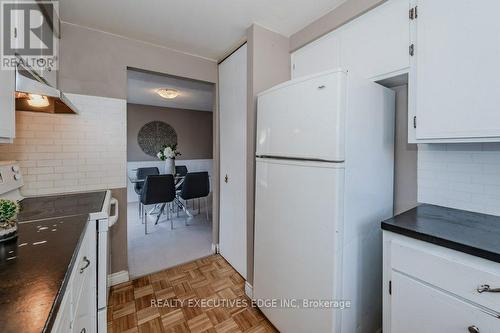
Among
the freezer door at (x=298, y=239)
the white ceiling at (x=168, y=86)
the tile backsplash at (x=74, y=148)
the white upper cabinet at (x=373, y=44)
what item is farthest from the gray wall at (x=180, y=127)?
the white upper cabinet at (x=373, y=44)

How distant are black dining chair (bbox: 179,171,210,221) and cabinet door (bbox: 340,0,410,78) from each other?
2684 mm

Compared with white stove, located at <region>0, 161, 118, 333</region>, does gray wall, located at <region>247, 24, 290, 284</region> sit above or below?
above

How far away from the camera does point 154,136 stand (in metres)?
5.20

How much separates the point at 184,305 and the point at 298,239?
1.16 meters

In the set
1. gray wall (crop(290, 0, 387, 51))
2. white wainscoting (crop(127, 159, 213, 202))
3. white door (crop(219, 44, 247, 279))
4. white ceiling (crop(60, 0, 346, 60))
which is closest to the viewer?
gray wall (crop(290, 0, 387, 51))

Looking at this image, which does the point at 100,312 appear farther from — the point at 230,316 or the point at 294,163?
the point at 294,163

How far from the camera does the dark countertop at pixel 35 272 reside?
1.53 feet

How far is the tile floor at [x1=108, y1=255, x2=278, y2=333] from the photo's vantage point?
5.09 ft

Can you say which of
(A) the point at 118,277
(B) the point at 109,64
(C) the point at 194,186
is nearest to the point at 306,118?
(B) the point at 109,64

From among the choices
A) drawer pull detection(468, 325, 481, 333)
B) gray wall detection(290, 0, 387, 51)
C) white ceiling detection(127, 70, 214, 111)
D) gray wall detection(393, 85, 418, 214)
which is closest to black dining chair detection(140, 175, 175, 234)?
white ceiling detection(127, 70, 214, 111)

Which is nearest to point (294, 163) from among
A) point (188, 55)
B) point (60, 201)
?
point (60, 201)

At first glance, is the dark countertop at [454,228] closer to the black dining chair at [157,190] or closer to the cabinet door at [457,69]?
the cabinet door at [457,69]

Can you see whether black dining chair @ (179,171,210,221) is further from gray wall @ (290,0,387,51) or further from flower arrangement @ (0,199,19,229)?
flower arrangement @ (0,199,19,229)

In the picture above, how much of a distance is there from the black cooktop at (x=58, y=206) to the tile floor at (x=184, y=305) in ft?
2.92
